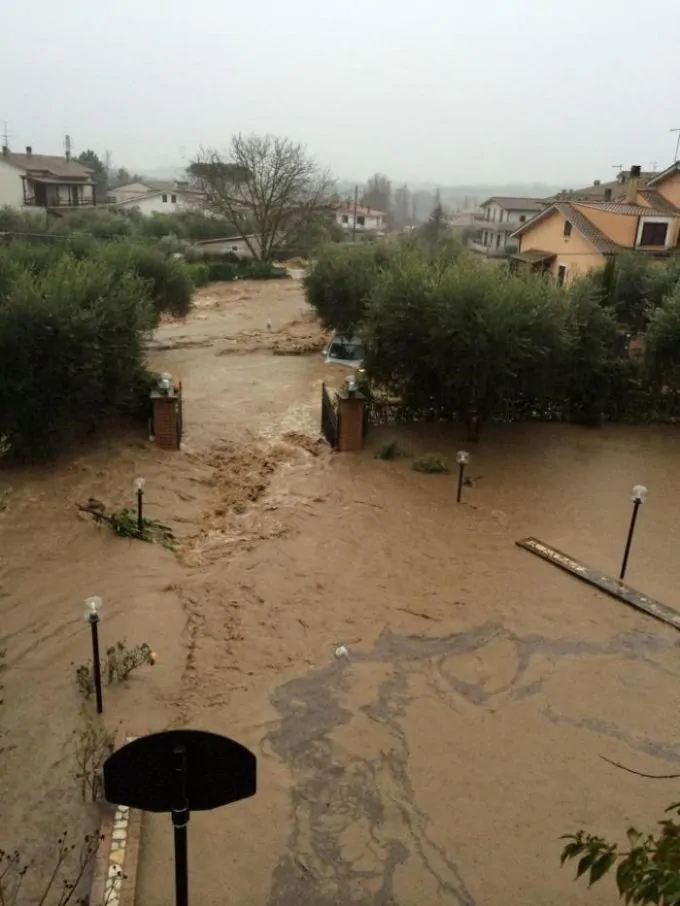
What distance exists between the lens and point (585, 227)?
30422mm

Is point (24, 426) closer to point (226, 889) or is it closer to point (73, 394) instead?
point (73, 394)

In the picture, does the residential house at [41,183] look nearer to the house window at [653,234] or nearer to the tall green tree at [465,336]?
the house window at [653,234]

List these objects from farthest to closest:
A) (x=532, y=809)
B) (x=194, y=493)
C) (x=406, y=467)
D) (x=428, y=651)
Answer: (x=406, y=467) → (x=194, y=493) → (x=428, y=651) → (x=532, y=809)

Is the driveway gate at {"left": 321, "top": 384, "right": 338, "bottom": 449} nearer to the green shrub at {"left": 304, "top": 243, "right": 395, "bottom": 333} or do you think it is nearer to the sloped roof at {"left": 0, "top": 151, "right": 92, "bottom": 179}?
the green shrub at {"left": 304, "top": 243, "right": 395, "bottom": 333}

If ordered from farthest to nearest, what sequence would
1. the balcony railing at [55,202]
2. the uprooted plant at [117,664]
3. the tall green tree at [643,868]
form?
the balcony railing at [55,202], the uprooted plant at [117,664], the tall green tree at [643,868]

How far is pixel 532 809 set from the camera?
20.7 feet

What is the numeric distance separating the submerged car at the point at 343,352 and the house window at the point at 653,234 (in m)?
12.8

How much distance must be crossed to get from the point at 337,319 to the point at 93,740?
21929 mm

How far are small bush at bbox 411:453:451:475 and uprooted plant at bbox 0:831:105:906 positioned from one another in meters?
10.3

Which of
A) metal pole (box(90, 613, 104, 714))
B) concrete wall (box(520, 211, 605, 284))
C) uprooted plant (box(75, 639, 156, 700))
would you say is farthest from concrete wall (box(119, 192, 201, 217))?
metal pole (box(90, 613, 104, 714))

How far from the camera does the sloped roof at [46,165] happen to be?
174 ft

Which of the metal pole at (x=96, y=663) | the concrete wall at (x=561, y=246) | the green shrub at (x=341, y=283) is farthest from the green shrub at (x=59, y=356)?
the concrete wall at (x=561, y=246)

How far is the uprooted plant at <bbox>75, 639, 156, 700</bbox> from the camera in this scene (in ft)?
24.7

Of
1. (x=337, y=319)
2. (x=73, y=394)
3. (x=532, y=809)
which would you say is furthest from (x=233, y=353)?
(x=532, y=809)
